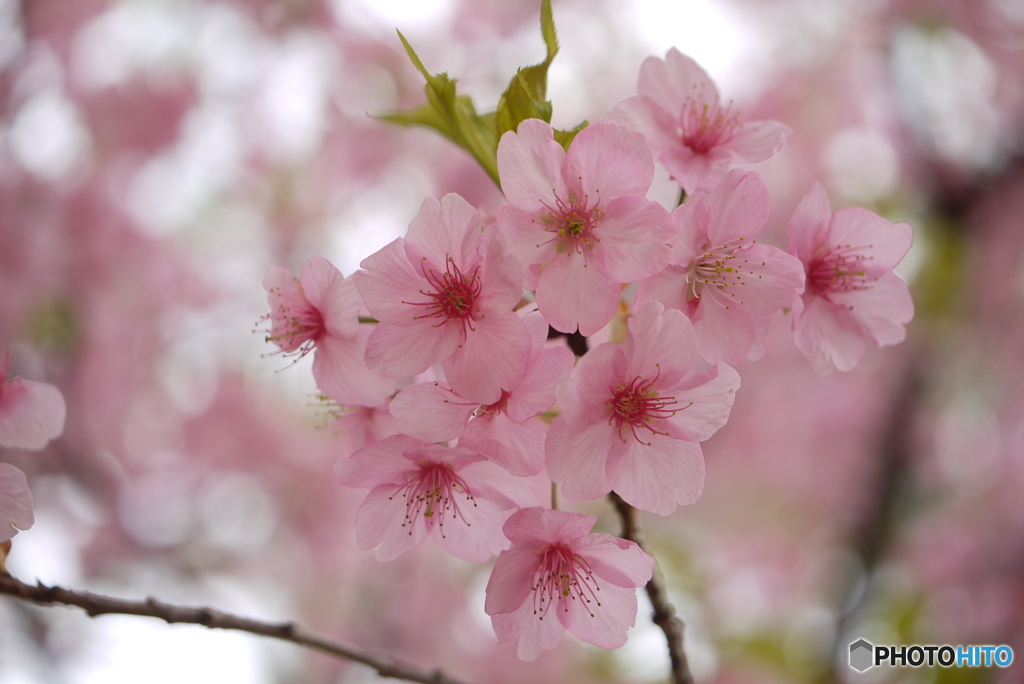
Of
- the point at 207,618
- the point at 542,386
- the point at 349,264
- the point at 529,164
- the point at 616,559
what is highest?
the point at 349,264

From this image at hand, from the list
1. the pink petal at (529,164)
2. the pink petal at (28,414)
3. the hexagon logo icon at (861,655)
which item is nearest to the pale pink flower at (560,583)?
the pink petal at (529,164)

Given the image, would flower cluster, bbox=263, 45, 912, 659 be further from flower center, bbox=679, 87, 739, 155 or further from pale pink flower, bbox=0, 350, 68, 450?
pale pink flower, bbox=0, 350, 68, 450

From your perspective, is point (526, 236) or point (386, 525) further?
point (386, 525)

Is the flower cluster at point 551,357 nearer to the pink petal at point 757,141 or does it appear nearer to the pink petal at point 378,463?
the pink petal at point 378,463

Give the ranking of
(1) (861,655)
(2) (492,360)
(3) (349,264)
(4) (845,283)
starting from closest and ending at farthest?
(2) (492,360) → (4) (845,283) → (1) (861,655) → (3) (349,264)

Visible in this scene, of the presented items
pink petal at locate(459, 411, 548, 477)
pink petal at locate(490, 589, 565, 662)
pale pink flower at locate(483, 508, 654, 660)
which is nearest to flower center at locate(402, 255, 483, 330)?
pink petal at locate(459, 411, 548, 477)

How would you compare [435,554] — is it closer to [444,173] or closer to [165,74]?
[444,173]

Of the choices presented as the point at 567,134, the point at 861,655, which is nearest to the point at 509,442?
the point at 567,134

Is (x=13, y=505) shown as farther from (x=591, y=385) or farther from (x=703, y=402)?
(x=703, y=402)
